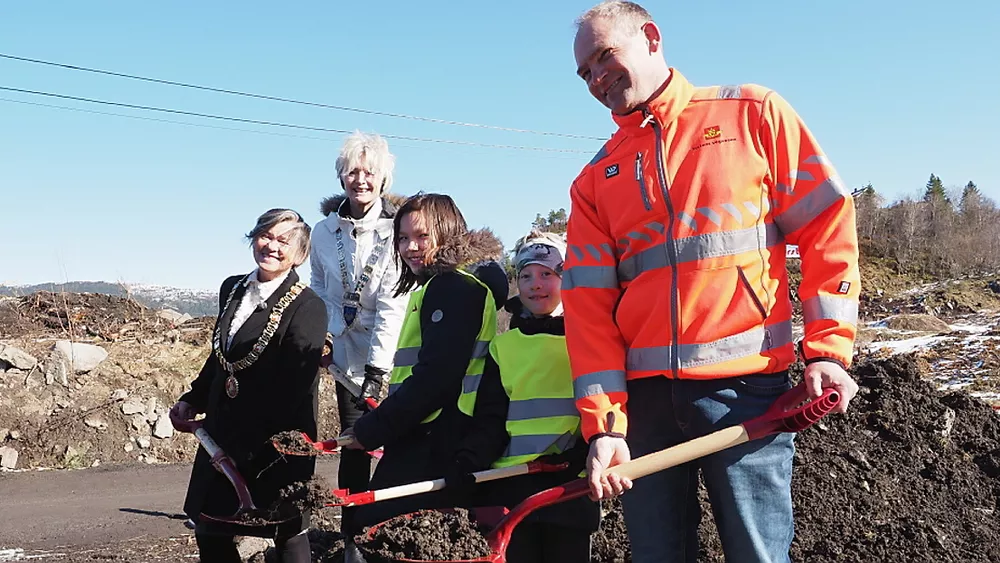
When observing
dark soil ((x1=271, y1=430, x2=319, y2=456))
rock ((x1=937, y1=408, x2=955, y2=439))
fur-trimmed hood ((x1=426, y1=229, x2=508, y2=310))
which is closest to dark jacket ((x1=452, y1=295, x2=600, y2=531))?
fur-trimmed hood ((x1=426, y1=229, x2=508, y2=310))

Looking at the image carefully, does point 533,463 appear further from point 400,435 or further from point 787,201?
point 787,201

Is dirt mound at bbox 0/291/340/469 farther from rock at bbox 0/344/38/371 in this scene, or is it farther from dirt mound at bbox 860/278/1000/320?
dirt mound at bbox 860/278/1000/320

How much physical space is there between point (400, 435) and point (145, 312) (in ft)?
41.1

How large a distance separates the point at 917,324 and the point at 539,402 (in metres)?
16.0

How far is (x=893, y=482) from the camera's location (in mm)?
5277

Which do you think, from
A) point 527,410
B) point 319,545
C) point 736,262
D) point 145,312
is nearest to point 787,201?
point 736,262

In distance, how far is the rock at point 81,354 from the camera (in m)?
10.7

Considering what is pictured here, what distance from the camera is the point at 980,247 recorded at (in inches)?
1258

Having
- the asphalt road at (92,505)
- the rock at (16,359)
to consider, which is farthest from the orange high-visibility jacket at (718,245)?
the rock at (16,359)

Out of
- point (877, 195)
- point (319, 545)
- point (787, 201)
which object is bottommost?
point (319, 545)

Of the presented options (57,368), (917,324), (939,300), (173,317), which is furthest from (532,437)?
(939,300)

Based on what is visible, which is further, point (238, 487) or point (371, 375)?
point (371, 375)

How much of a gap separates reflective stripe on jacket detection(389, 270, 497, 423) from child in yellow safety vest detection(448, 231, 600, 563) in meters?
0.04

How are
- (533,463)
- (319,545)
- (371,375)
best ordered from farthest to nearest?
(319,545), (371,375), (533,463)
